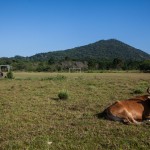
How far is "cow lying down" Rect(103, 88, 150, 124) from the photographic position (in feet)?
32.6

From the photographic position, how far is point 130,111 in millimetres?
10039

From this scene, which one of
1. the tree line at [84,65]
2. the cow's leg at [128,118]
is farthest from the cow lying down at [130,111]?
the tree line at [84,65]

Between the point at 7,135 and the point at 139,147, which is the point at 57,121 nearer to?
the point at 7,135

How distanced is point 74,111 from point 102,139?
4.34 meters

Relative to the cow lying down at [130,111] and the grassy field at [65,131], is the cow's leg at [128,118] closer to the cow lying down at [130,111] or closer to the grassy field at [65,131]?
the cow lying down at [130,111]

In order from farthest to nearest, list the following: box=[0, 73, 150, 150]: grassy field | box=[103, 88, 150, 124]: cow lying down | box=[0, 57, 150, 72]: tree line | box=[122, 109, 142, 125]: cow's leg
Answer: box=[0, 57, 150, 72]: tree line < box=[103, 88, 150, 124]: cow lying down < box=[122, 109, 142, 125]: cow's leg < box=[0, 73, 150, 150]: grassy field

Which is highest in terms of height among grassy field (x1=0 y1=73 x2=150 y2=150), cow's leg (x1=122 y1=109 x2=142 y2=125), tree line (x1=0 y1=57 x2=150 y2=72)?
tree line (x1=0 y1=57 x2=150 y2=72)

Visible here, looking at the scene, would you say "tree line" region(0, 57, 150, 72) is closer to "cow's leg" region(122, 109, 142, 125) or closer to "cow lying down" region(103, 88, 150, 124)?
"cow lying down" region(103, 88, 150, 124)

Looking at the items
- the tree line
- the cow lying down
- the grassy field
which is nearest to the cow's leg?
the cow lying down

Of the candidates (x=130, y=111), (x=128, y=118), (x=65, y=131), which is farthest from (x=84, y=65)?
(x=65, y=131)

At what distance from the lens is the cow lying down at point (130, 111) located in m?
9.94

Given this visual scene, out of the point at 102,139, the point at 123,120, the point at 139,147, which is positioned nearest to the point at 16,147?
the point at 102,139

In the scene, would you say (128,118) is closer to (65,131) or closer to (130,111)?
(130,111)

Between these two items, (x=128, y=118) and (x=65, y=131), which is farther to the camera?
(x=128, y=118)
